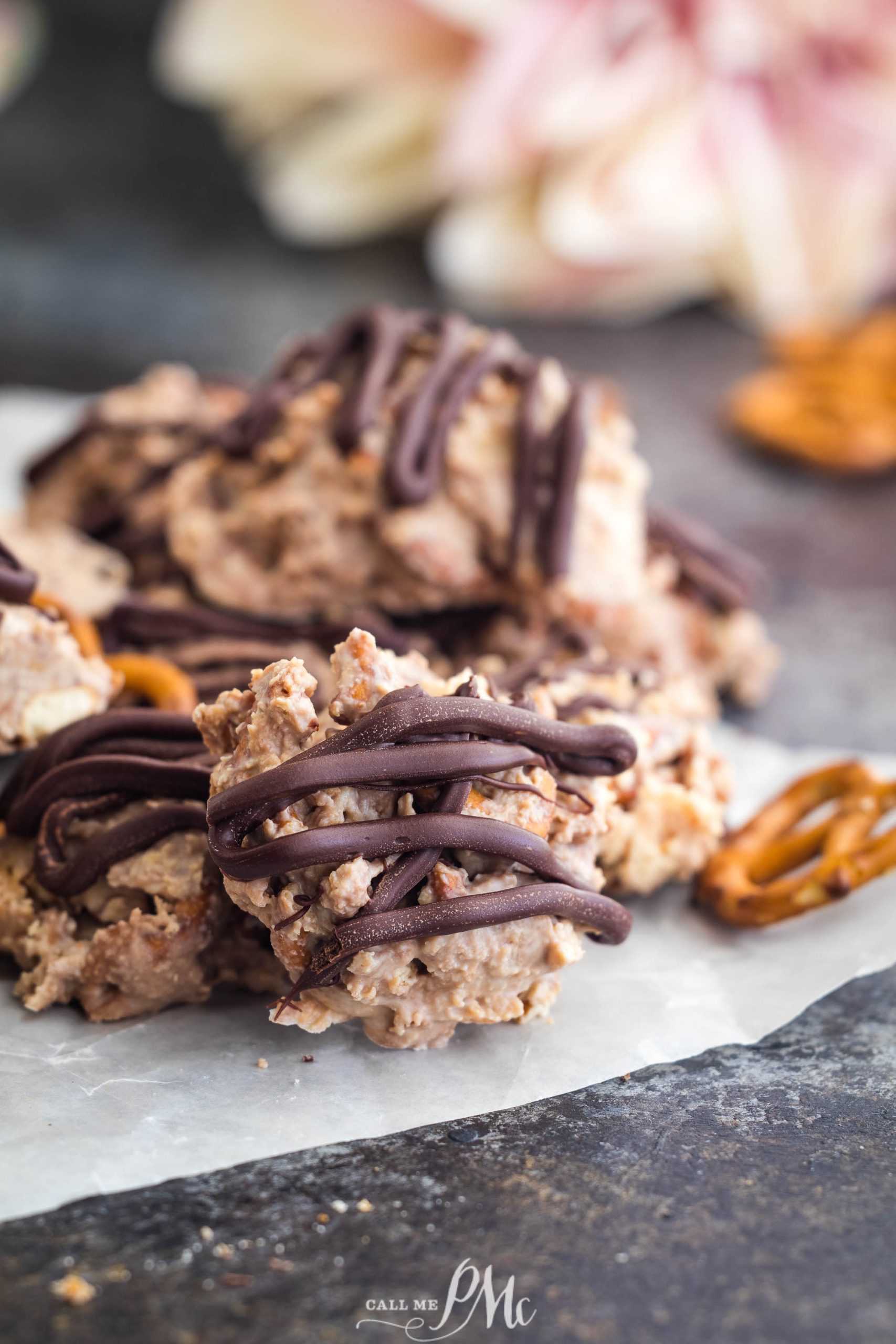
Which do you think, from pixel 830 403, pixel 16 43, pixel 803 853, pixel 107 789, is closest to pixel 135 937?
pixel 107 789

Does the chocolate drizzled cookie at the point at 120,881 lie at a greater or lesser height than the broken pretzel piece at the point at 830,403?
greater

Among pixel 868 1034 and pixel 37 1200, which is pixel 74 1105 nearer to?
pixel 37 1200

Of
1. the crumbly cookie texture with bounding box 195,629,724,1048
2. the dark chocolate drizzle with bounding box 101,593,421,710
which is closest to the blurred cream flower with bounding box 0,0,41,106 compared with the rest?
the dark chocolate drizzle with bounding box 101,593,421,710

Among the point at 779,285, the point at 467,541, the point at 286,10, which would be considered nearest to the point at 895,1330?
the point at 467,541

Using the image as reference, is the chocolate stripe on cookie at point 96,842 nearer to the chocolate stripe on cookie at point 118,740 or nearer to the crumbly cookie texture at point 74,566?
the chocolate stripe on cookie at point 118,740

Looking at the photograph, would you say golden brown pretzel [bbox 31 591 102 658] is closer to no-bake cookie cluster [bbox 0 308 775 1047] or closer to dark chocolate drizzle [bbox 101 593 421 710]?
no-bake cookie cluster [bbox 0 308 775 1047]

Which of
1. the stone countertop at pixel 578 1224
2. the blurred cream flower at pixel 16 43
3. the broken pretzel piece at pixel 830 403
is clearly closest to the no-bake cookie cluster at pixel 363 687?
the stone countertop at pixel 578 1224
